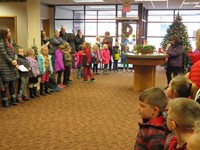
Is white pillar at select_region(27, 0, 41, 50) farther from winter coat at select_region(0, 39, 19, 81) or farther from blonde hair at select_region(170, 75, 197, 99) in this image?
blonde hair at select_region(170, 75, 197, 99)

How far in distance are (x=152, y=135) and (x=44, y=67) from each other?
537 cm

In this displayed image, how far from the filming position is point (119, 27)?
1414 centimetres

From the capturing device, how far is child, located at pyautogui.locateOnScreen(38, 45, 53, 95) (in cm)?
713

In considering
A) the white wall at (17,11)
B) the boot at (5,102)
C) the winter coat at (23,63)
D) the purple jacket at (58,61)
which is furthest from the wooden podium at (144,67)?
the white wall at (17,11)

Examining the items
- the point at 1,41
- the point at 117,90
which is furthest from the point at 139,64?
the point at 1,41

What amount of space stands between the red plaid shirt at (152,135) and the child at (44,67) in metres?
5.22

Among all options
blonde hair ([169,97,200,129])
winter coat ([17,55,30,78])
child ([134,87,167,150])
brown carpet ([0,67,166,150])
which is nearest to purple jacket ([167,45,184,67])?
brown carpet ([0,67,166,150])

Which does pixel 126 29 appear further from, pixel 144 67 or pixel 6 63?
pixel 6 63

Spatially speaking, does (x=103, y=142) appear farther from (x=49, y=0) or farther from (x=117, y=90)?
(x=49, y=0)

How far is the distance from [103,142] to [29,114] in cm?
201

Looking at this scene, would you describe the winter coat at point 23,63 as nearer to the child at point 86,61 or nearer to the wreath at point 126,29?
the child at point 86,61

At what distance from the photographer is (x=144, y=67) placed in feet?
26.4

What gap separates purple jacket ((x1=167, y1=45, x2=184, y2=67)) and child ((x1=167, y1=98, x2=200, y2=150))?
6.62 meters

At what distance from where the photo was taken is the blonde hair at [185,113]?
5.57 feet
